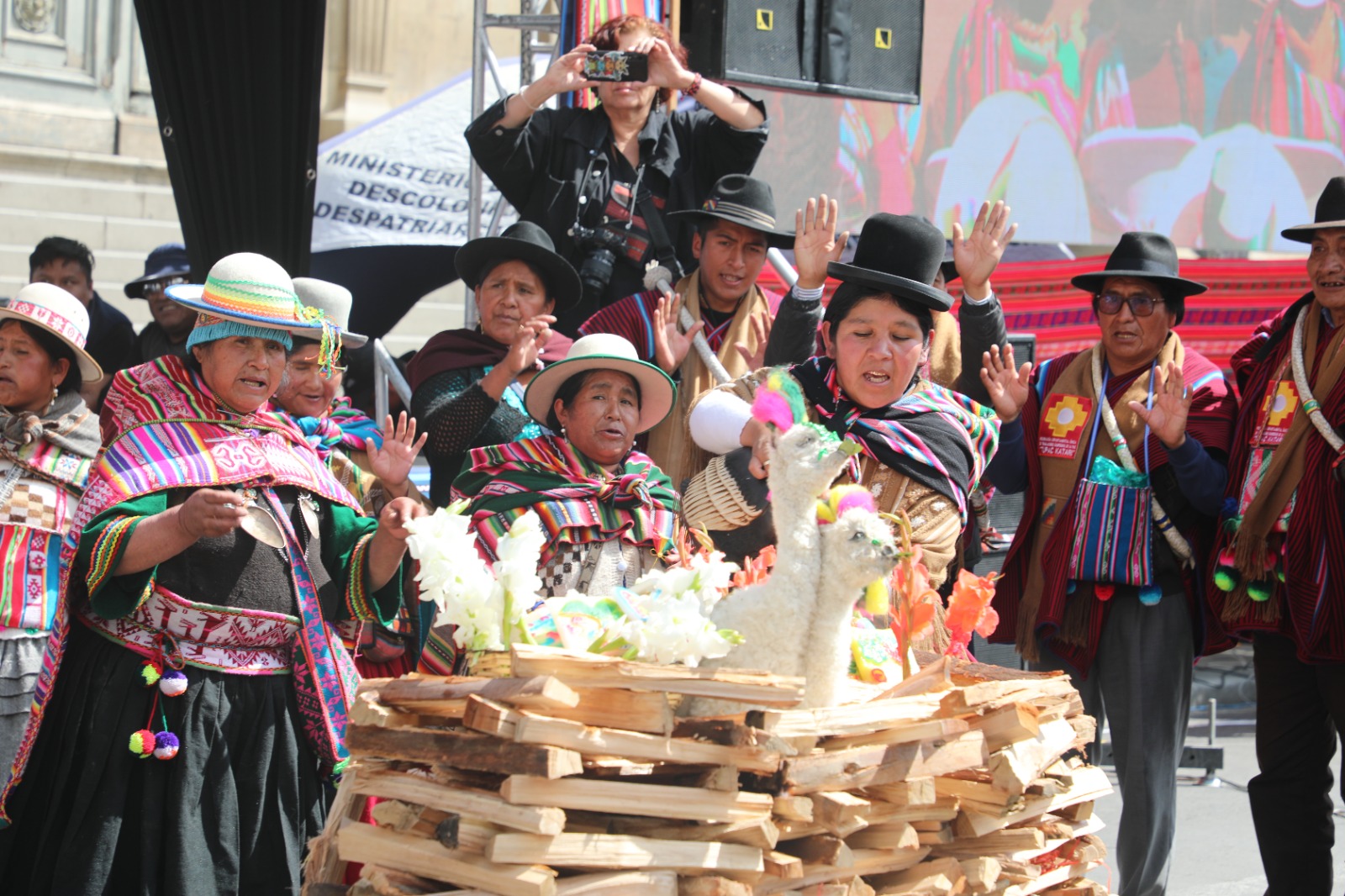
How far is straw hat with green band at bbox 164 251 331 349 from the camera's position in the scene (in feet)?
A: 11.1

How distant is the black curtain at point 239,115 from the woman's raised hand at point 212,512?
2.56 metres

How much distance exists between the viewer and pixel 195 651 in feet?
11.1

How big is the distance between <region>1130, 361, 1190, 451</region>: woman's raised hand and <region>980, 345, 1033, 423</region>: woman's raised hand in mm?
358

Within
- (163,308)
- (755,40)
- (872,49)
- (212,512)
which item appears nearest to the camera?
(212,512)

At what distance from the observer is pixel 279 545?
3.43 m

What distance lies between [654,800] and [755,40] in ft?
15.6

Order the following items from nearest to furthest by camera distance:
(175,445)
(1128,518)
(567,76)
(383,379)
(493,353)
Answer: (175,445)
(1128,518)
(493,353)
(567,76)
(383,379)

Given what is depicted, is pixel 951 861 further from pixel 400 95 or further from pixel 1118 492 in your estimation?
pixel 400 95

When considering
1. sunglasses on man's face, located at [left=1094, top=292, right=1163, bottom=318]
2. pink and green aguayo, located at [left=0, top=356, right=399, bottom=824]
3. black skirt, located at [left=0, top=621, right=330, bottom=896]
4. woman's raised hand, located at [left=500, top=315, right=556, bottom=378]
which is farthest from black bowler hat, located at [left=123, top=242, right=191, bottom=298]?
sunglasses on man's face, located at [left=1094, top=292, right=1163, bottom=318]

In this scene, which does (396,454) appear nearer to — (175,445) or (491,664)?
(175,445)

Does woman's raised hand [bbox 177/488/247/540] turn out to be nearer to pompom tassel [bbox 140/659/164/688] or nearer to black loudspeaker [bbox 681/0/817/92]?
pompom tassel [bbox 140/659/164/688]

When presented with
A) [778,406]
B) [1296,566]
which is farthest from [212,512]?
[1296,566]

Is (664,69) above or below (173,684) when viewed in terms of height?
above

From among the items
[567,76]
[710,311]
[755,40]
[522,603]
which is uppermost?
[755,40]
